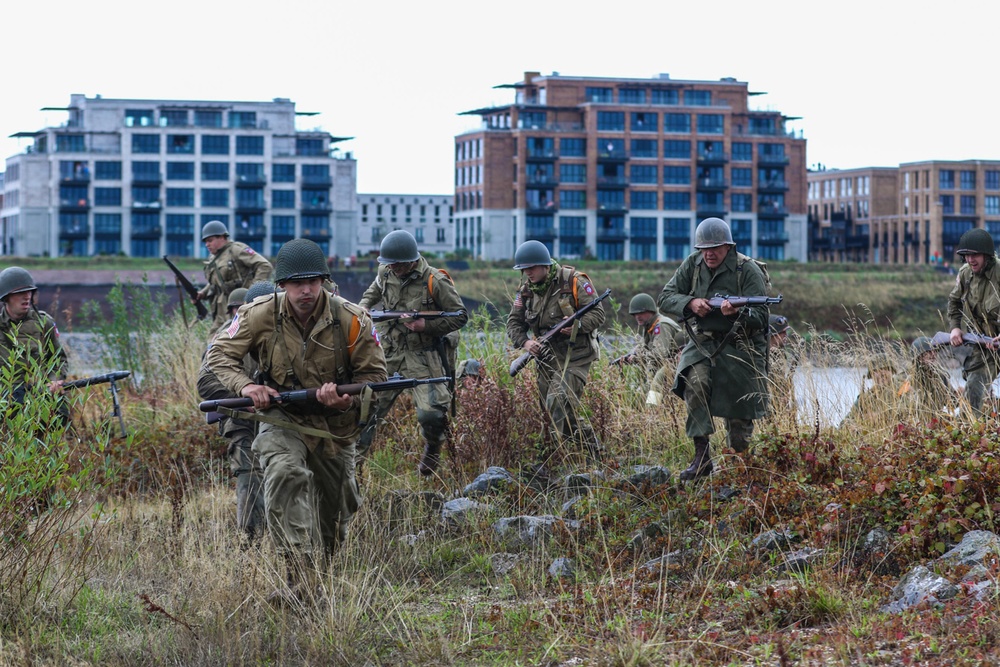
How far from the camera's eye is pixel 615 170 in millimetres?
105312

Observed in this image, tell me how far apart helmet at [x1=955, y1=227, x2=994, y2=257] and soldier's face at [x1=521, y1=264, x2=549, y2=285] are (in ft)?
11.8

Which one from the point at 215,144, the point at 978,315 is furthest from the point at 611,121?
the point at 978,315

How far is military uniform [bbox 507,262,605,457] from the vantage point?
11219 millimetres

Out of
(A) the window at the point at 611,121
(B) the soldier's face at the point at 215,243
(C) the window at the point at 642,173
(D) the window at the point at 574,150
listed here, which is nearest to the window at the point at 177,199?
(D) the window at the point at 574,150

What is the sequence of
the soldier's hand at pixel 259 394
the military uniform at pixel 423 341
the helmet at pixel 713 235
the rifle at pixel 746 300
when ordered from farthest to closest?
1. the military uniform at pixel 423 341
2. the helmet at pixel 713 235
3. the rifle at pixel 746 300
4. the soldier's hand at pixel 259 394

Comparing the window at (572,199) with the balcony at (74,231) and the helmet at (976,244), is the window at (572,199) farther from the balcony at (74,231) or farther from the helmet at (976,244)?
the helmet at (976,244)

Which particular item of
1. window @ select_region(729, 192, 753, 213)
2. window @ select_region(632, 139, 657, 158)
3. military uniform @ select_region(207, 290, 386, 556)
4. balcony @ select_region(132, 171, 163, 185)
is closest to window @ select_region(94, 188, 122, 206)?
balcony @ select_region(132, 171, 163, 185)

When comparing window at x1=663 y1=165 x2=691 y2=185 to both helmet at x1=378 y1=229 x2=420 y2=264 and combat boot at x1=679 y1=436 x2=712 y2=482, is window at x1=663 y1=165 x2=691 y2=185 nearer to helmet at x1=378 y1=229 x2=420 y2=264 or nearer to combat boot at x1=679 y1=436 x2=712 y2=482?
helmet at x1=378 y1=229 x2=420 y2=264

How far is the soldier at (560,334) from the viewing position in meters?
11.2

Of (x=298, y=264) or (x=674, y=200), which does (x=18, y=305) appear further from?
(x=674, y=200)

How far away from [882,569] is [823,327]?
52.4m

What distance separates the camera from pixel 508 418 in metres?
11.4

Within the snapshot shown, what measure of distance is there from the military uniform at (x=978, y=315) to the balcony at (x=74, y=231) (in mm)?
97173

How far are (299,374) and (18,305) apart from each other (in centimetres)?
385
